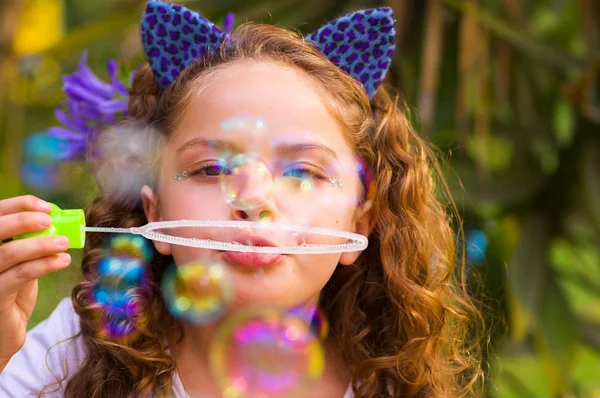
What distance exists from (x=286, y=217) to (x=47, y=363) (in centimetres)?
47

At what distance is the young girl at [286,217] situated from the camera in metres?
1.14

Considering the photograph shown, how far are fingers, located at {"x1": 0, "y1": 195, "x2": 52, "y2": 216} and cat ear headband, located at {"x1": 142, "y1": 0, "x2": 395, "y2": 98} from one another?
43 centimetres

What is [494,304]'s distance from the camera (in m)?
2.08

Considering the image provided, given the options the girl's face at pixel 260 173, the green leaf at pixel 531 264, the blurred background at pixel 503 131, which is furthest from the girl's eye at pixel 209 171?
the green leaf at pixel 531 264

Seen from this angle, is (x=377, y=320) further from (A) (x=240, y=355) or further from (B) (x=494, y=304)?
(B) (x=494, y=304)

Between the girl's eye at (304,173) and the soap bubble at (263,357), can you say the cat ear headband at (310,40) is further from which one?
the soap bubble at (263,357)

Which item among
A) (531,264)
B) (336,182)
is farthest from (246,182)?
(531,264)

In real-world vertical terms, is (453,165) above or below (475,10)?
below

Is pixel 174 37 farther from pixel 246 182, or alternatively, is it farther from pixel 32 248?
pixel 32 248

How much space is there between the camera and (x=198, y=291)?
119 centimetres

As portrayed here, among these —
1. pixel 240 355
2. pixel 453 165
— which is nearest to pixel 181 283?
pixel 240 355

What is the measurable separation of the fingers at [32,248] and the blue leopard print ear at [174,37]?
0.46 m

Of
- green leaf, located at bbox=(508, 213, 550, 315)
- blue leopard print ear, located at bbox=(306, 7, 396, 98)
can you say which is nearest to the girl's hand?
blue leopard print ear, located at bbox=(306, 7, 396, 98)

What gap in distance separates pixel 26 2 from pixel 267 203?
7.03 feet
